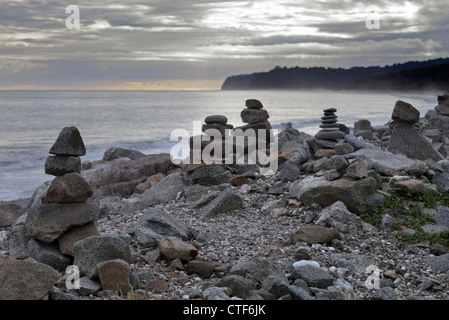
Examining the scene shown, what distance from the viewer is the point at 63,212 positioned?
9.29 m

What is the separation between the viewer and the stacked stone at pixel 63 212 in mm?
9125

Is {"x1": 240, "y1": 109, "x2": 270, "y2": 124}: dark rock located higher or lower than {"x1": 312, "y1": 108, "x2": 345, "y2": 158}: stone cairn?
higher

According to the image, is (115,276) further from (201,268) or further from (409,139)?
(409,139)

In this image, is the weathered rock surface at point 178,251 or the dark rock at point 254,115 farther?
the dark rock at point 254,115

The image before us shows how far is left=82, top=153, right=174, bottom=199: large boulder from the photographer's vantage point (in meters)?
18.2

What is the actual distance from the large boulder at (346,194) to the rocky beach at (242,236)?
0.02 m

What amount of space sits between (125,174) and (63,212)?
950 cm

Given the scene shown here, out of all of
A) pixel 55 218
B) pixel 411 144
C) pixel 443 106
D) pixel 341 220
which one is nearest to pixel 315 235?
pixel 341 220

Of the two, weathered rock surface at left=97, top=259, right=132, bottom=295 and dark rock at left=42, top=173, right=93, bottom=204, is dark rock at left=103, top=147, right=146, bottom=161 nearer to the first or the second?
dark rock at left=42, top=173, right=93, bottom=204

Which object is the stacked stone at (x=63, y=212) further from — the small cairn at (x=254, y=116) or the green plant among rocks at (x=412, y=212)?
the small cairn at (x=254, y=116)

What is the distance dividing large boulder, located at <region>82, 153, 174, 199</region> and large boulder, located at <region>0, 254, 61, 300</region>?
1114cm

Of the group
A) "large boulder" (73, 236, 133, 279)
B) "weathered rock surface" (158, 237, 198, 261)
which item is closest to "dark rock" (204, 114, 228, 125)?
"weathered rock surface" (158, 237, 198, 261)

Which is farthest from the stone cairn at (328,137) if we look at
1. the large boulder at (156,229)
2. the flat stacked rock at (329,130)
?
the large boulder at (156,229)

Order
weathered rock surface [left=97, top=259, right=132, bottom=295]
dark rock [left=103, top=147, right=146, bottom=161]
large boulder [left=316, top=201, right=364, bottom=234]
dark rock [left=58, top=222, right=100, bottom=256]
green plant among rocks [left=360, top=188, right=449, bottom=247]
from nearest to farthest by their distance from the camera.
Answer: weathered rock surface [left=97, top=259, right=132, bottom=295] < dark rock [left=58, top=222, right=100, bottom=256] < green plant among rocks [left=360, top=188, right=449, bottom=247] < large boulder [left=316, top=201, right=364, bottom=234] < dark rock [left=103, top=147, right=146, bottom=161]
